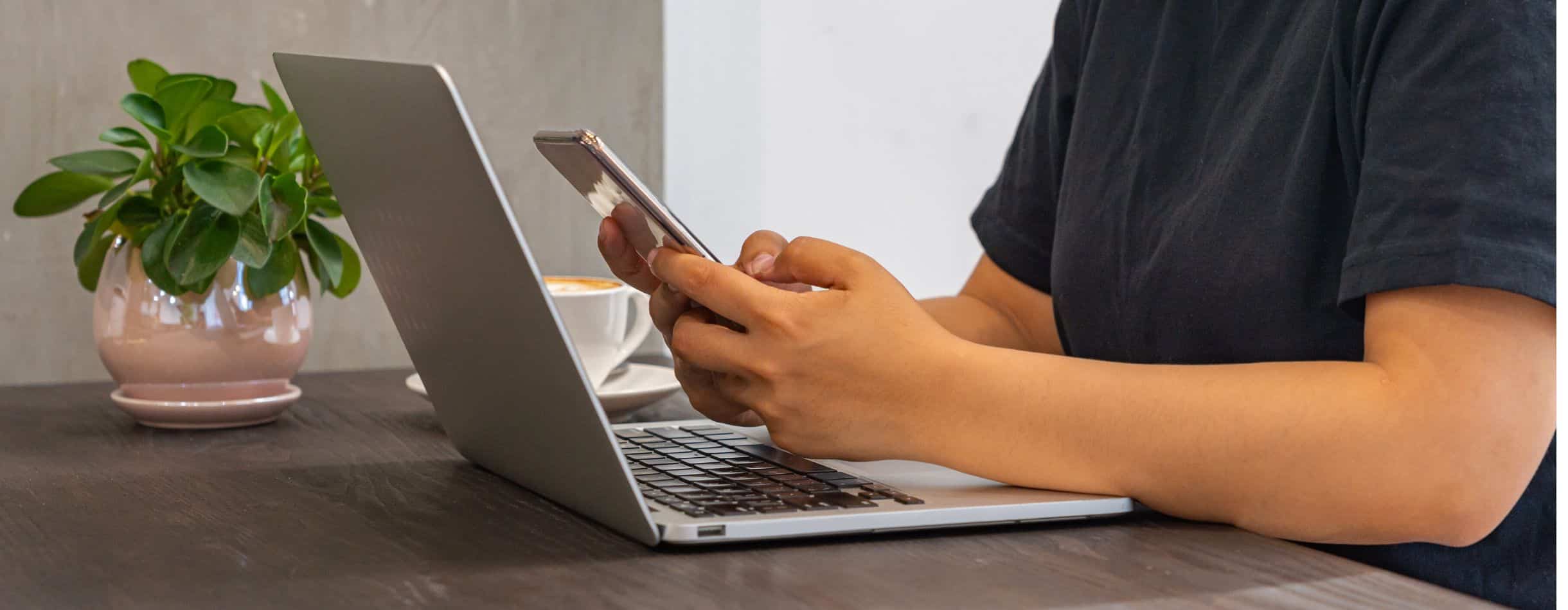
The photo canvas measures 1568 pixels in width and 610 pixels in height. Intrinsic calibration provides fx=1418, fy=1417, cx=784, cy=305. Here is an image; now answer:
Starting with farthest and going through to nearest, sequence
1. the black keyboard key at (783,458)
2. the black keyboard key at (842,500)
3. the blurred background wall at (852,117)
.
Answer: the blurred background wall at (852,117) < the black keyboard key at (783,458) < the black keyboard key at (842,500)

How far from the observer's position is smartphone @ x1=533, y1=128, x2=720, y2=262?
643 millimetres

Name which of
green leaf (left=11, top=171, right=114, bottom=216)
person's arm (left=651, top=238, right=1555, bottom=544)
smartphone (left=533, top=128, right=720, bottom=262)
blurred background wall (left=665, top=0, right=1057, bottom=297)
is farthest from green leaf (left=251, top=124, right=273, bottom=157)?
blurred background wall (left=665, top=0, right=1057, bottom=297)

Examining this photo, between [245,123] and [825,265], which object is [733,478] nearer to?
[825,265]

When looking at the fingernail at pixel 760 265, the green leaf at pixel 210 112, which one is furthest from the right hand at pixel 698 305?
the green leaf at pixel 210 112

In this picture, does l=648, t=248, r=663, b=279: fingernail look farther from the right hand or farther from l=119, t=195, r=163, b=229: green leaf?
l=119, t=195, r=163, b=229: green leaf

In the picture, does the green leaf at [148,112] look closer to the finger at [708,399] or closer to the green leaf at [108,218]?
the green leaf at [108,218]

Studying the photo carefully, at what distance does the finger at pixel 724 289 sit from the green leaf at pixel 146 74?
1.80 ft

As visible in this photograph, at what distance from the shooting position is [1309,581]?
22.2 inches

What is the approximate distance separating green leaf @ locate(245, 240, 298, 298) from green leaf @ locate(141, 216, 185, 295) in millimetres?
48

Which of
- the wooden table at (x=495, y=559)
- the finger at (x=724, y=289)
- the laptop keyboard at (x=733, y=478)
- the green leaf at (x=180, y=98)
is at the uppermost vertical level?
the green leaf at (x=180, y=98)

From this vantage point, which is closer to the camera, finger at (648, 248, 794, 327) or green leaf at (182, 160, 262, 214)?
finger at (648, 248, 794, 327)

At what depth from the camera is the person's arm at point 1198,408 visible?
0.64 meters

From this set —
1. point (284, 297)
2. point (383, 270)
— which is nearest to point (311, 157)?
point (284, 297)

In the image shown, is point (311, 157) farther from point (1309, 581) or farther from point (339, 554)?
point (1309, 581)
